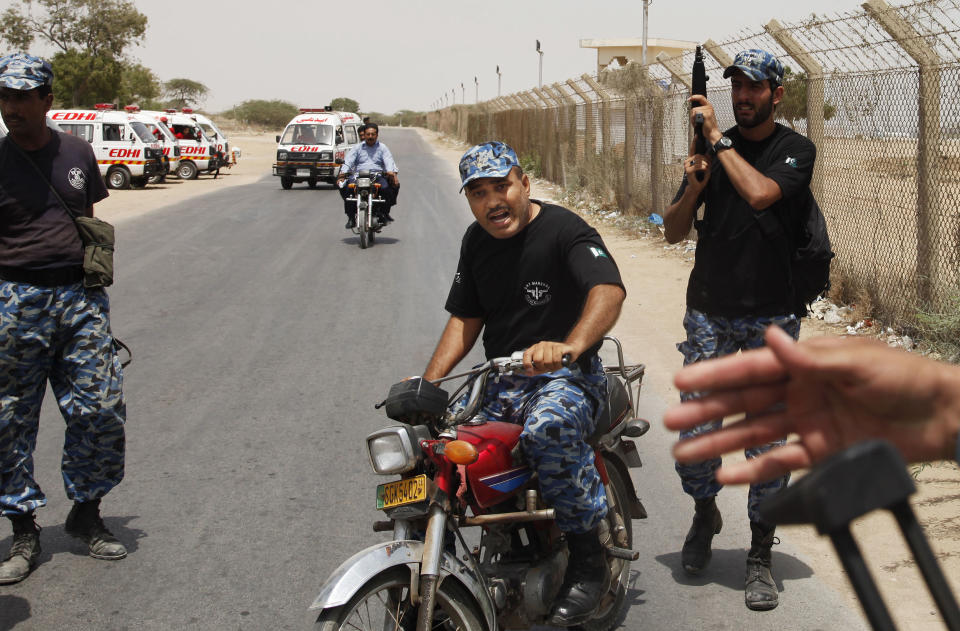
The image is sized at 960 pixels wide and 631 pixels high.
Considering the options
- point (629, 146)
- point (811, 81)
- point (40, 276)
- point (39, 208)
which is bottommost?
point (40, 276)

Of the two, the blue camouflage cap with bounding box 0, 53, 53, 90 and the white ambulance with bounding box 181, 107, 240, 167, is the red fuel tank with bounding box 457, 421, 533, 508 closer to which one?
the blue camouflage cap with bounding box 0, 53, 53, 90

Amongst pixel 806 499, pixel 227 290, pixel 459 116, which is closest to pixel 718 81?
pixel 227 290

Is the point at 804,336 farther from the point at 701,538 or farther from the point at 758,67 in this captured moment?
the point at 758,67

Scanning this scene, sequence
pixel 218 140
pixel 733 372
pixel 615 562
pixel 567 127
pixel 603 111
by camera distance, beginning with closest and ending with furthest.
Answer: pixel 733 372 → pixel 615 562 → pixel 603 111 → pixel 567 127 → pixel 218 140

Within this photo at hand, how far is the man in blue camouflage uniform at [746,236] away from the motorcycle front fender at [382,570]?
1.36 meters

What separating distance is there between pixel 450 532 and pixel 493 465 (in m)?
0.26

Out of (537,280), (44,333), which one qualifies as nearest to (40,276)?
(44,333)

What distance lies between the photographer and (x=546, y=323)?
3.70 m

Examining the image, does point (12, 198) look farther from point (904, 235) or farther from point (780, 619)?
point (904, 235)

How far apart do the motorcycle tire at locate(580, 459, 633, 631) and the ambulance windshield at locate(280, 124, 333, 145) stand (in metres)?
23.1

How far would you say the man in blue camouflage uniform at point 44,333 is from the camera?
14.3ft

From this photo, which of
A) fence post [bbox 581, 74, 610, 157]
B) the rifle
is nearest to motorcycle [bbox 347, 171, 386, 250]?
fence post [bbox 581, 74, 610, 157]

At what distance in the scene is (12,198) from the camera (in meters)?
4.41

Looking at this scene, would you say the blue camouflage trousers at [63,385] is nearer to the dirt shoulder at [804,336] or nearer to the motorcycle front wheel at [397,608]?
the motorcycle front wheel at [397,608]
